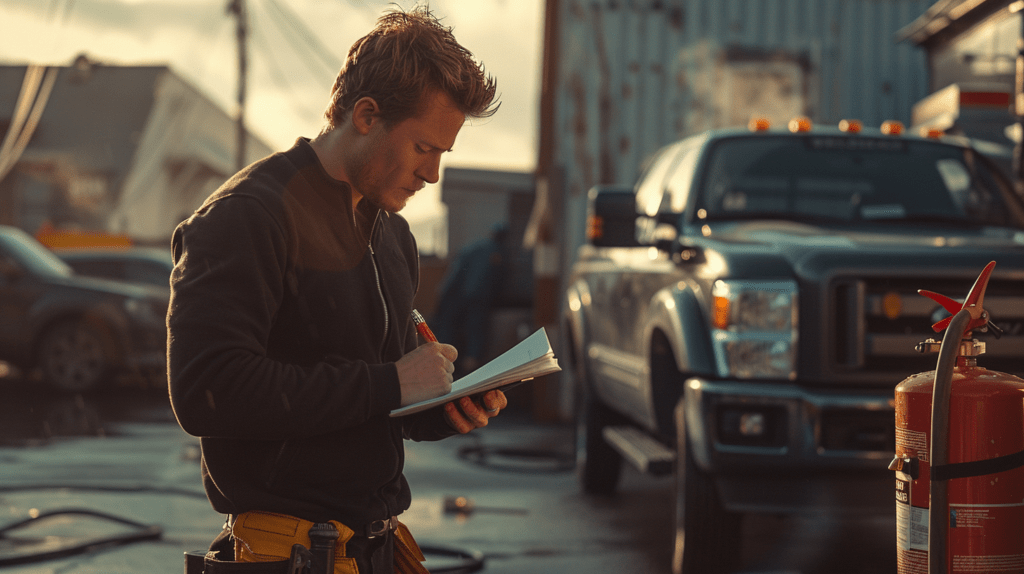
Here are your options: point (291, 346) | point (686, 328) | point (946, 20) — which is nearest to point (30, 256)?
point (946, 20)

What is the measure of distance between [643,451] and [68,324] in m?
9.73

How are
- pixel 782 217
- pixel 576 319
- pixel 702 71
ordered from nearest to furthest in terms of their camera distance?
pixel 782 217, pixel 576 319, pixel 702 71

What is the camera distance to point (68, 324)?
45.5 feet

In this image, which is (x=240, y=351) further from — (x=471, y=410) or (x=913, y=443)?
(x=913, y=443)

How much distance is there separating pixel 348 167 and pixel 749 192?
4.41m

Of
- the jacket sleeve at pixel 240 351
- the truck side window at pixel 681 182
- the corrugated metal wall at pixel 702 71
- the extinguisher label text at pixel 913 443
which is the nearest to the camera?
the jacket sleeve at pixel 240 351

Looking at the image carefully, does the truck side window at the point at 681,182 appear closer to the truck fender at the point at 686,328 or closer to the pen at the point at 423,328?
the truck fender at the point at 686,328

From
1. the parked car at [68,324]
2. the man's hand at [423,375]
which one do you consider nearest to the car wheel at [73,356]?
the parked car at [68,324]

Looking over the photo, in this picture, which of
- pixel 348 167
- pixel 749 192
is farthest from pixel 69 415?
pixel 348 167

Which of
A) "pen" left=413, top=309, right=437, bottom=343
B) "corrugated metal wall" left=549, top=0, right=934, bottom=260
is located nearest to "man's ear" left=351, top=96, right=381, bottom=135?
"pen" left=413, top=309, right=437, bottom=343

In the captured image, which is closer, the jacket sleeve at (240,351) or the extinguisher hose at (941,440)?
the jacket sleeve at (240,351)

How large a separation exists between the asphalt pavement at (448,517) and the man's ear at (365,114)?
3524mm

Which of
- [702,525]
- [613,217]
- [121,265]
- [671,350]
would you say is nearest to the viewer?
[702,525]

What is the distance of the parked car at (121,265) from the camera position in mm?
15398
